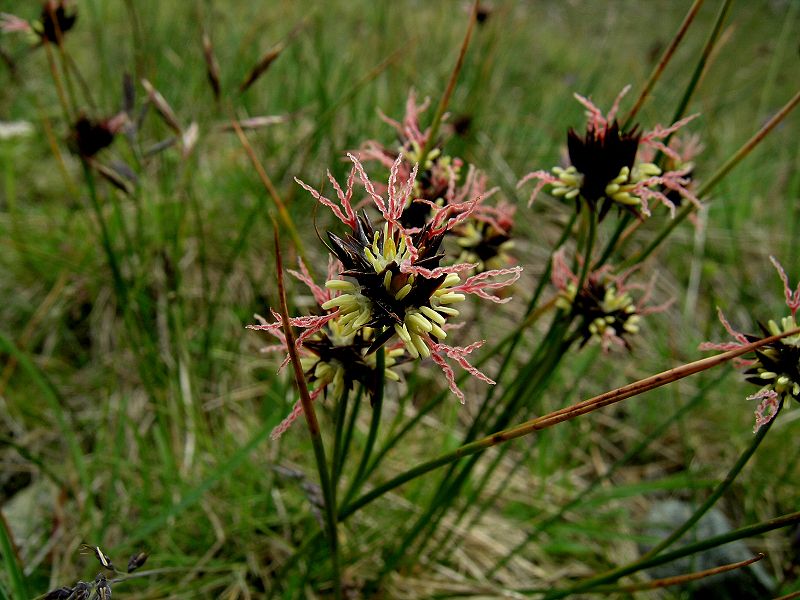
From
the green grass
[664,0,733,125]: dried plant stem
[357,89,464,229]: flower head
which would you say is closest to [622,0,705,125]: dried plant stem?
[664,0,733,125]: dried plant stem

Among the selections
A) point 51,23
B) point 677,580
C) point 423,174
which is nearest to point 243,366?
point 51,23

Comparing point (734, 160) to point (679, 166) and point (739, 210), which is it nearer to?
point (679, 166)

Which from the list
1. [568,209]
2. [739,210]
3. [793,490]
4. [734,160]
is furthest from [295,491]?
[739,210]

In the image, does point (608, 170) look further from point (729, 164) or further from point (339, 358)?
point (339, 358)

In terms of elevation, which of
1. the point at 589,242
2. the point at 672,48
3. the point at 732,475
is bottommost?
the point at 732,475

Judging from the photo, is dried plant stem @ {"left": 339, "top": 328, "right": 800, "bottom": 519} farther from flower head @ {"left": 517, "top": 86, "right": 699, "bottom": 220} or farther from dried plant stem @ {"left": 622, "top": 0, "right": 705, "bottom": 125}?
dried plant stem @ {"left": 622, "top": 0, "right": 705, "bottom": 125}

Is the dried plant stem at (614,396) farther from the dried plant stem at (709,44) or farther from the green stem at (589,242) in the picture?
the dried plant stem at (709,44)
